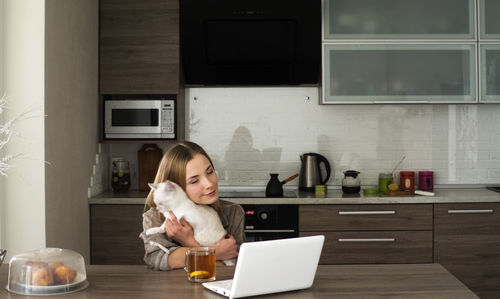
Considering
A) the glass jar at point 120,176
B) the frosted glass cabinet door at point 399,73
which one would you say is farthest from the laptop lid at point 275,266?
the glass jar at point 120,176

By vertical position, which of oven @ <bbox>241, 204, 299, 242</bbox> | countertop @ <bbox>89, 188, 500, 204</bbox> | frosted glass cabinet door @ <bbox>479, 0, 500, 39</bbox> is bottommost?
oven @ <bbox>241, 204, 299, 242</bbox>

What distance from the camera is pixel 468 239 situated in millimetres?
3764

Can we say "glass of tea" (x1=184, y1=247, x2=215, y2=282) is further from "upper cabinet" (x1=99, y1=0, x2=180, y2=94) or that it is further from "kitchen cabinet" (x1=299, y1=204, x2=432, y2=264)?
"upper cabinet" (x1=99, y1=0, x2=180, y2=94)

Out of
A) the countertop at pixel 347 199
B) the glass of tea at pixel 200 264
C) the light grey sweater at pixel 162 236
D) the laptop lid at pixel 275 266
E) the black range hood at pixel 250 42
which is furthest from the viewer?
the black range hood at pixel 250 42

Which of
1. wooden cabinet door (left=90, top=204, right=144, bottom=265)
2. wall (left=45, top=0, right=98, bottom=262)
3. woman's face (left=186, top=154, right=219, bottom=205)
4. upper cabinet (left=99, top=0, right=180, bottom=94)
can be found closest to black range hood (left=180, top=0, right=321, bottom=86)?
upper cabinet (left=99, top=0, right=180, bottom=94)

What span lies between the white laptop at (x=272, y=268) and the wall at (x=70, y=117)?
1.69 m

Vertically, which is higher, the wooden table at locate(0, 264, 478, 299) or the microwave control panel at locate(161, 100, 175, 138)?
the microwave control panel at locate(161, 100, 175, 138)

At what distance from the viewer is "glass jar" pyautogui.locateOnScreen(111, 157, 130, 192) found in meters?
4.14

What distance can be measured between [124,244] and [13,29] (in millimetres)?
1485

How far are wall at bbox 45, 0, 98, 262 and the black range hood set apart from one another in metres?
0.65

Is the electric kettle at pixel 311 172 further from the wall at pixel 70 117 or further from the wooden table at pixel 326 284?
the wooden table at pixel 326 284

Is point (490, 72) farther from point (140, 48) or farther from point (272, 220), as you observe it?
point (140, 48)

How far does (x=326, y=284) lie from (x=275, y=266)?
23 centimetres

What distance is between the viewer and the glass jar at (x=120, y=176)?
4.14m
